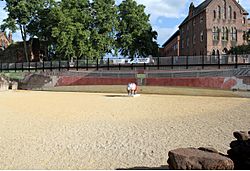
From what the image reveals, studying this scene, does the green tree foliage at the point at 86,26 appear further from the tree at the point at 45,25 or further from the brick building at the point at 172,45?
the brick building at the point at 172,45

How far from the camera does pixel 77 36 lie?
5319 cm

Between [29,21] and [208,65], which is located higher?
[29,21]

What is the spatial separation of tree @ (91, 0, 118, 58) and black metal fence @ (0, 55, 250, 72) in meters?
11.7

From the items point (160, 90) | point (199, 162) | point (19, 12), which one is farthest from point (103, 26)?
point (199, 162)

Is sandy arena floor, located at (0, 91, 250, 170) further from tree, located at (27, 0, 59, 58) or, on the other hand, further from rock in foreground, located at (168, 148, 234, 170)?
tree, located at (27, 0, 59, 58)

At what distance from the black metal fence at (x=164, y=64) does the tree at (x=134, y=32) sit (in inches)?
705

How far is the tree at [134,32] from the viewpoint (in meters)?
61.2

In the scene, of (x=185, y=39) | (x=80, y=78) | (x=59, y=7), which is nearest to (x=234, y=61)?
(x=80, y=78)

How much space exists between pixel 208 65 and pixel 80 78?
17.7m

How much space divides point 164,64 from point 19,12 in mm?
36860

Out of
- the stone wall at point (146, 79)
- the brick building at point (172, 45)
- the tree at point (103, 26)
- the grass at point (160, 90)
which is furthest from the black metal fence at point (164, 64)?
the brick building at point (172, 45)

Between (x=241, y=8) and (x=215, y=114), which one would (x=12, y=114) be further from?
(x=241, y=8)

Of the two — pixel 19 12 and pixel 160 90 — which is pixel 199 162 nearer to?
pixel 160 90

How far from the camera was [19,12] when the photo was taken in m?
62.3
